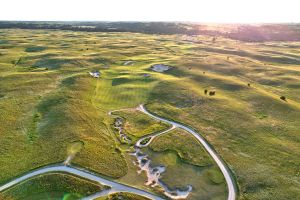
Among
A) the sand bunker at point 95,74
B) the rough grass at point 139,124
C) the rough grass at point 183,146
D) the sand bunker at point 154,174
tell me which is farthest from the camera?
the sand bunker at point 95,74

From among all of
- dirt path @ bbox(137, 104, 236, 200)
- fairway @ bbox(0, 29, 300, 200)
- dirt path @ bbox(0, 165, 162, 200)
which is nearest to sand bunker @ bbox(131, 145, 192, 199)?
fairway @ bbox(0, 29, 300, 200)

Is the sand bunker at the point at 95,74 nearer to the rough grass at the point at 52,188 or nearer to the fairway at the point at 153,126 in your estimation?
the fairway at the point at 153,126

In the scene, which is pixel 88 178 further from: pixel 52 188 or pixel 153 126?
pixel 153 126

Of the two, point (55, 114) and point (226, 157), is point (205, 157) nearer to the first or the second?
point (226, 157)

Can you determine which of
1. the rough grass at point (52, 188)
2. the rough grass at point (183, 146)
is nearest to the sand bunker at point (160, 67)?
the rough grass at point (183, 146)

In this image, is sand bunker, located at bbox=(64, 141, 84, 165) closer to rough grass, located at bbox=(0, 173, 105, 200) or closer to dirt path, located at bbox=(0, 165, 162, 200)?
dirt path, located at bbox=(0, 165, 162, 200)

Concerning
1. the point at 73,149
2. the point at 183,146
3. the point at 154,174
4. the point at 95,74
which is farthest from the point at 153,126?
the point at 95,74
